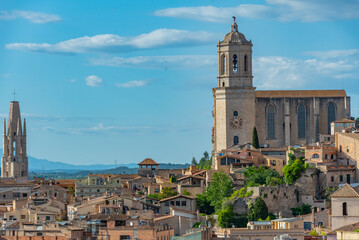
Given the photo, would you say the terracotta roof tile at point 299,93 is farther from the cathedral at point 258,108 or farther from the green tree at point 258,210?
the green tree at point 258,210

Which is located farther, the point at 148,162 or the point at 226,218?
the point at 148,162

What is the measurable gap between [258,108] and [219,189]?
19820 mm

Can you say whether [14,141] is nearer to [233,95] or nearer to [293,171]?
[233,95]

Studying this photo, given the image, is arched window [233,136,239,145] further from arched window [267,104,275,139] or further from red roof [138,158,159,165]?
red roof [138,158,159,165]

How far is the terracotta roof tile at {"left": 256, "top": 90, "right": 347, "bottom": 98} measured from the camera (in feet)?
333

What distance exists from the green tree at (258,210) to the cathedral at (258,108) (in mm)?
21918

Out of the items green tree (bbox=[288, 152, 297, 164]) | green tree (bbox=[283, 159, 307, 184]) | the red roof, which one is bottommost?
green tree (bbox=[283, 159, 307, 184])

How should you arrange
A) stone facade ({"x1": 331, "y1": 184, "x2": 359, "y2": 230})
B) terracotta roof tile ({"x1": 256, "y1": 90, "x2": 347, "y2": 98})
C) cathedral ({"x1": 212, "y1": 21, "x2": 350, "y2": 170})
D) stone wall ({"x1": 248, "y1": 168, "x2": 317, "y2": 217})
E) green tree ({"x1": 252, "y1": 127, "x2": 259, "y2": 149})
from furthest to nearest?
terracotta roof tile ({"x1": 256, "y1": 90, "x2": 347, "y2": 98}) < cathedral ({"x1": 212, "y1": 21, "x2": 350, "y2": 170}) < green tree ({"x1": 252, "y1": 127, "x2": 259, "y2": 149}) < stone wall ({"x1": 248, "y1": 168, "x2": 317, "y2": 217}) < stone facade ({"x1": 331, "y1": 184, "x2": 359, "y2": 230})

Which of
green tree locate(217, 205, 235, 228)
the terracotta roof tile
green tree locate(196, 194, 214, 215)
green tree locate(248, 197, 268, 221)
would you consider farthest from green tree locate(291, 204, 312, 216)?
the terracotta roof tile

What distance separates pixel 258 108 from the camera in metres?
101

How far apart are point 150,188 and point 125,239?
1181 inches

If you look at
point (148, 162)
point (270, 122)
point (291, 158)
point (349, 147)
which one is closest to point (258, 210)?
point (291, 158)

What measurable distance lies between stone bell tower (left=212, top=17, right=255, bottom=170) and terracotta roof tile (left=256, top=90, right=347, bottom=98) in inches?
95.8

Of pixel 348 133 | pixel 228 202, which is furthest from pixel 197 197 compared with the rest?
A: pixel 348 133
